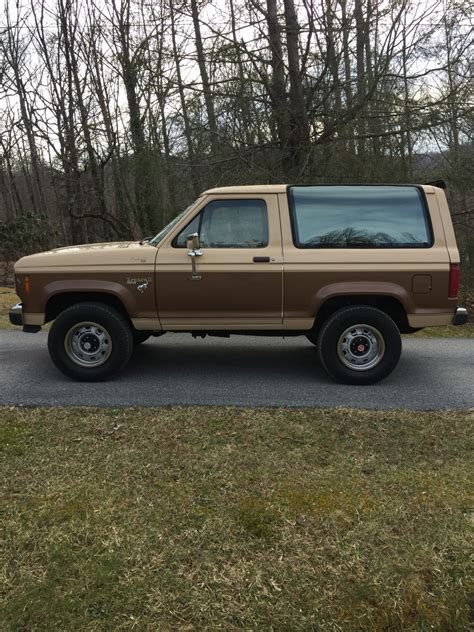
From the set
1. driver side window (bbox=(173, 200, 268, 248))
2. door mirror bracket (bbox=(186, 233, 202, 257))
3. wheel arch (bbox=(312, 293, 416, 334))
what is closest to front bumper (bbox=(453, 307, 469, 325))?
wheel arch (bbox=(312, 293, 416, 334))

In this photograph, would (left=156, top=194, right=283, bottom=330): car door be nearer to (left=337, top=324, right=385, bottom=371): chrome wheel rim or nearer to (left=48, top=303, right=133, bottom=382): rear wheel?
(left=48, top=303, right=133, bottom=382): rear wheel

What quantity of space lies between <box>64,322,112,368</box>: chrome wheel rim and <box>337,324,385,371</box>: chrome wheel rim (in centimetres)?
243

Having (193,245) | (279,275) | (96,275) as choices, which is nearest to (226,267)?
(193,245)

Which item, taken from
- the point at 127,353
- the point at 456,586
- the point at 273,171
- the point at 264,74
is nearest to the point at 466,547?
the point at 456,586

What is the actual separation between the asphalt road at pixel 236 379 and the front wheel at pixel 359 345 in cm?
18

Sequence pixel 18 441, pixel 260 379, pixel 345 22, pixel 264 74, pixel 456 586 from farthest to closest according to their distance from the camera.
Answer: pixel 264 74 → pixel 345 22 → pixel 260 379 → pixel 18 441 → pixel 456 586

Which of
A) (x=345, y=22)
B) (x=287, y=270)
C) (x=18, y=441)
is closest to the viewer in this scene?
(x=18, y=441)

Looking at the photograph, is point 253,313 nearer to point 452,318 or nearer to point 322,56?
point 452,318

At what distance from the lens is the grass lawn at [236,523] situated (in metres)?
2.33

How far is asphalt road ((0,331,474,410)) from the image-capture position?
16.3ft

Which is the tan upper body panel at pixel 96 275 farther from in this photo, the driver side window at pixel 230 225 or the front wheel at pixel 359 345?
the front wheel at pixel 359 345

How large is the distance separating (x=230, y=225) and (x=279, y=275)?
0.73 metres

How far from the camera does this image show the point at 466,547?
2742 millimetres

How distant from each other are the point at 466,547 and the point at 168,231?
3899mm
